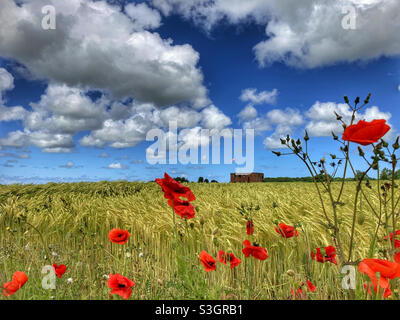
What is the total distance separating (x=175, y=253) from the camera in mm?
2504

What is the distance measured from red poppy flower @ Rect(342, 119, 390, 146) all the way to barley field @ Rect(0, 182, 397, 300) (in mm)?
662

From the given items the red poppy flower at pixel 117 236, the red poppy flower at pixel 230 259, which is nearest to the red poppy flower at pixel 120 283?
the red poppy flower at pixel 117 236

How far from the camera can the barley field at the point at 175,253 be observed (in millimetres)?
1688

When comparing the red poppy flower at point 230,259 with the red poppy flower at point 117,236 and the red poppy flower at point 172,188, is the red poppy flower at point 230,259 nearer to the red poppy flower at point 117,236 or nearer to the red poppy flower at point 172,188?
the red poppy flower at point 172,188

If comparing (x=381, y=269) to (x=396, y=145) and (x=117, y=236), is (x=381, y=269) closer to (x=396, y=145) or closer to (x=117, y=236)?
(x=396, y=145)

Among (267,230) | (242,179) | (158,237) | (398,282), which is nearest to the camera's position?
(398,282)

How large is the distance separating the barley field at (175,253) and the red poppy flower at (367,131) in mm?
662

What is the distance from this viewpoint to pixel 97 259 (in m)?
3.07

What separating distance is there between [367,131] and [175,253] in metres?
2.02
